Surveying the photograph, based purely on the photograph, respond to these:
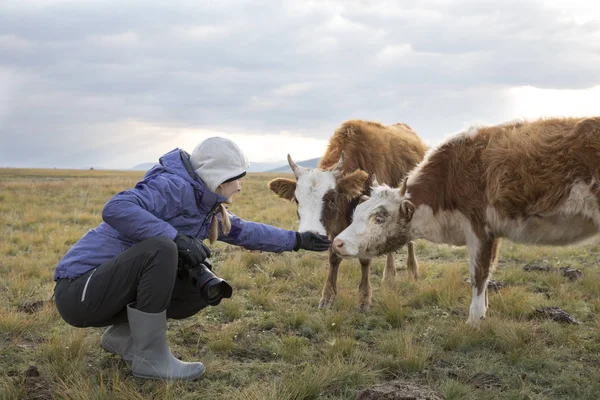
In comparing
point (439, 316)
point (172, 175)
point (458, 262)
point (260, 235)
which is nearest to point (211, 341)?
point (260, 235)

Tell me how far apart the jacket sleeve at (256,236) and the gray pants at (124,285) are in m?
1.01

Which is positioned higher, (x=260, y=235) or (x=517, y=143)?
(x=517, y=143)

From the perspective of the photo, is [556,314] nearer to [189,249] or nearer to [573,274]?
[573,274]

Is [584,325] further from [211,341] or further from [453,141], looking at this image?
[211,341]

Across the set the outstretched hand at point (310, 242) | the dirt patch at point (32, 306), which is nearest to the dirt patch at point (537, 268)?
the outstretched hand at point (310, 242)

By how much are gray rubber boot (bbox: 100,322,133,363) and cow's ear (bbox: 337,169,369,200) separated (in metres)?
2.93

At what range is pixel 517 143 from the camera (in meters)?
5.03

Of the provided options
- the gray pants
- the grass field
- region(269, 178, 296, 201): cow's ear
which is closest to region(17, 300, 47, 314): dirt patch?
the grass field

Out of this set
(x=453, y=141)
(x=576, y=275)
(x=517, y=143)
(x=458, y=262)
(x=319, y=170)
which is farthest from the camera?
(x=458, y=262)

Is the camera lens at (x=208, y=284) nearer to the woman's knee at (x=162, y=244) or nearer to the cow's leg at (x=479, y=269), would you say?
the woman's knee at (x=162, y=244)

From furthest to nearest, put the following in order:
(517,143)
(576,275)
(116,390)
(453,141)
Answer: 1. (576,275)
2. (453,141)
3. (517,143)
4. (116,390)

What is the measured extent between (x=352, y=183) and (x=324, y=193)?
1.24 feet

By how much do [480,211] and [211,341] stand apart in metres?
2.89

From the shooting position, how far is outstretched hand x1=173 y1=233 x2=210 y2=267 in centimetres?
350
